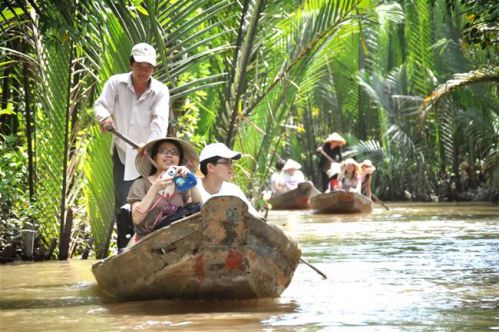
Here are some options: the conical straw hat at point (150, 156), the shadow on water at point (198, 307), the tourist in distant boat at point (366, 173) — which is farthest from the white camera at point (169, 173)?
the tourist in distant boat at point (366, 173)

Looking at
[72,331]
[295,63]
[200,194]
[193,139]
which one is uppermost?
[295,63]

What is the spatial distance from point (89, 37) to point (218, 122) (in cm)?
281

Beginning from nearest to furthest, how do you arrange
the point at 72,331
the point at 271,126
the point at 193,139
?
the point at 72,331
the point at 193,139
the point at 271,126

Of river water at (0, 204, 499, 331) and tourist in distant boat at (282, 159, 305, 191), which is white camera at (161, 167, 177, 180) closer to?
river water at (0, 204, 499, 331)

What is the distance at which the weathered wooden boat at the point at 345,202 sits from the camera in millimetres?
22062

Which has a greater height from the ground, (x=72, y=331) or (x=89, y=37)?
(x=89, y=37)

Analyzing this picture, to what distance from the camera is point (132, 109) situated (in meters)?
8.82

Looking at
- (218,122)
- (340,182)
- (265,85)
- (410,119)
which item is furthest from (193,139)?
(410,119)

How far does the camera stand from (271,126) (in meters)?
14.0

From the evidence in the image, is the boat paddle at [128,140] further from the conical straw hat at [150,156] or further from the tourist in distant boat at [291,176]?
the tourist in distant boat at [291,176]

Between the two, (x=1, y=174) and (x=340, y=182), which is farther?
(x=340, y=182)

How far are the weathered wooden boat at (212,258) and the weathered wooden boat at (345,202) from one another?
1448 centimetres

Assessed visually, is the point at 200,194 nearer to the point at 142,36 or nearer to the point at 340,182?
the point at 142,36

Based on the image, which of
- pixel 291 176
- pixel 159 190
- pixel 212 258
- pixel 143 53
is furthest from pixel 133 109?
pixel 291 176
